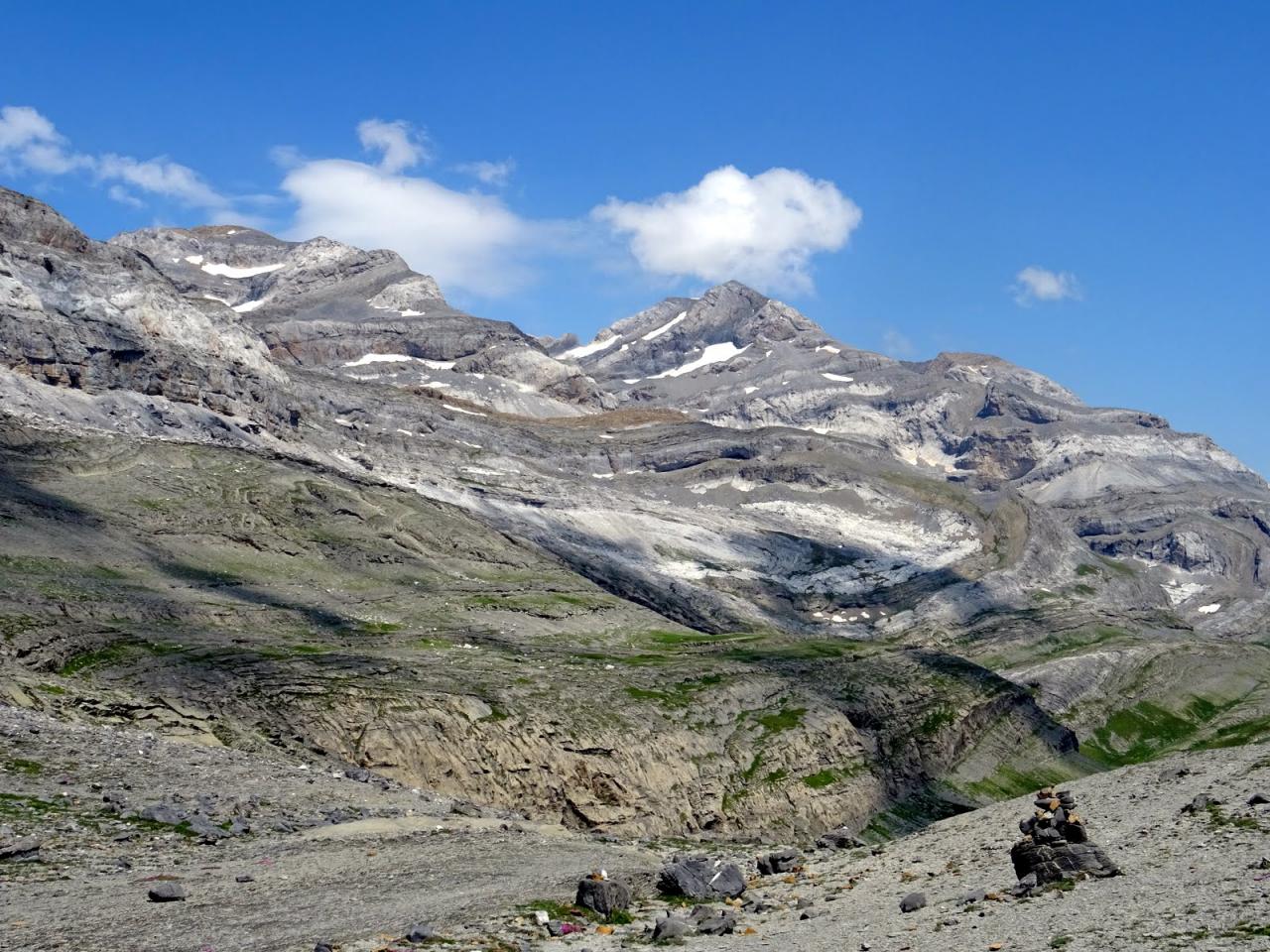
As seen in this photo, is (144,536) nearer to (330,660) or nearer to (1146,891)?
(330,660)

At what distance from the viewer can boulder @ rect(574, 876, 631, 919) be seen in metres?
33.7

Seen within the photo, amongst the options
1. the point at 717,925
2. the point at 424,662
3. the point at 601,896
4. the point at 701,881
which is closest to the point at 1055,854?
the point at 717,925

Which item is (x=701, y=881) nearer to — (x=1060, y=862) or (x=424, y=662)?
(x=1060, y=862)

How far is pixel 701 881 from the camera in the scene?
36969mm

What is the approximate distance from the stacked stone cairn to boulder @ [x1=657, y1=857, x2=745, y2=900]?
7.61 meters

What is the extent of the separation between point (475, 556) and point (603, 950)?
13682 centimetres

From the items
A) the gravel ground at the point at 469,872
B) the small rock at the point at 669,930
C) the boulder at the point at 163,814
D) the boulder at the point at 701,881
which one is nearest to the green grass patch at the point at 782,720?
the gravel ground at the point at 469,872

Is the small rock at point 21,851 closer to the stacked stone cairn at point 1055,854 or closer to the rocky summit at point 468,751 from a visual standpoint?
the rocky summit at point 468,751

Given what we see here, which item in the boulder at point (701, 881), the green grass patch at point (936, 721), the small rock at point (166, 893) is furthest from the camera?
the green grass patch at point (936, 721)

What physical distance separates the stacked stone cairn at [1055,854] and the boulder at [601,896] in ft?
31.4

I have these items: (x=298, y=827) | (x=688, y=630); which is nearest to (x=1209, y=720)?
(x=688, y=630)

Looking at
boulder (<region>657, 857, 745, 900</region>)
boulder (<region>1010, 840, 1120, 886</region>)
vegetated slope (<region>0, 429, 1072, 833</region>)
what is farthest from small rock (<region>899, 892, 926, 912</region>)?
vegetated slope (<region>0, 429, 1072, 833</region>)

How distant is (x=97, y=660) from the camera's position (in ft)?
257

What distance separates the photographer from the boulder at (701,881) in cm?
3638
